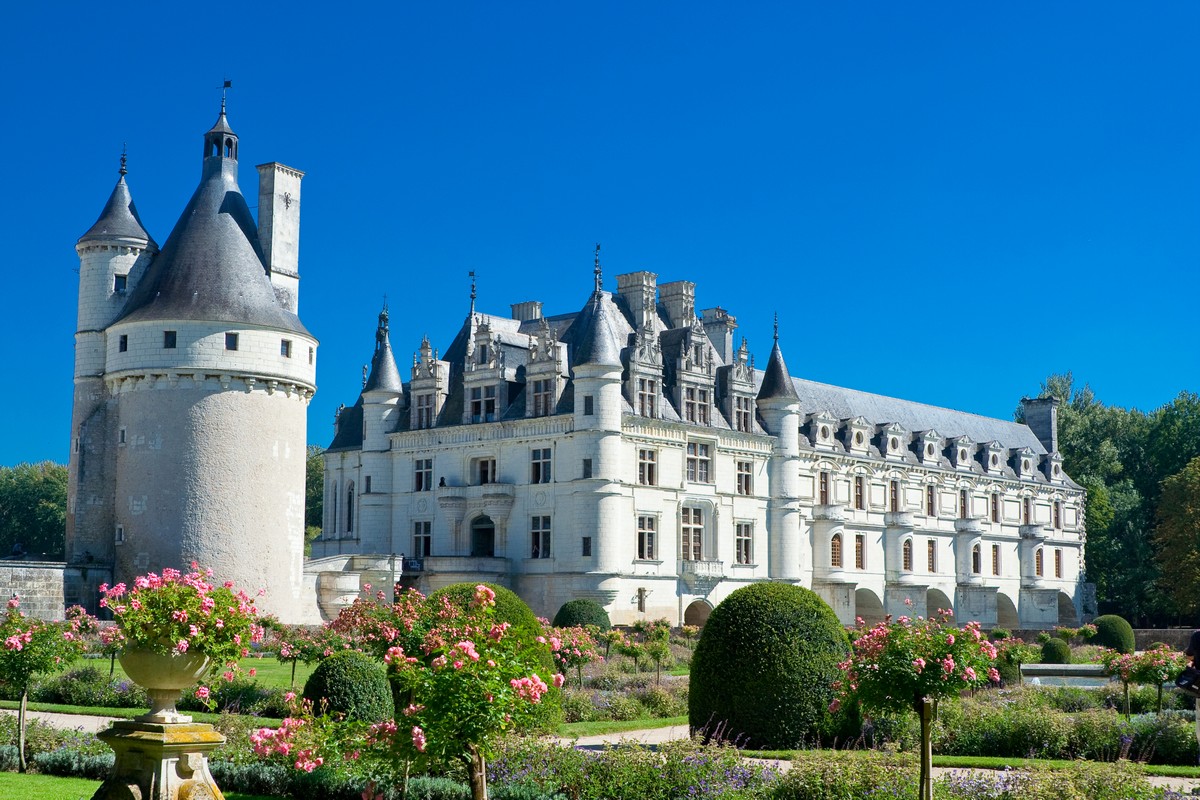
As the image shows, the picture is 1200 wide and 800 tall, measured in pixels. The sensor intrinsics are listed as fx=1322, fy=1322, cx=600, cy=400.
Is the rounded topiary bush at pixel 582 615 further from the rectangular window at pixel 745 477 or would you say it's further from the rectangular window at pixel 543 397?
the rectangular window at pixel 745 477

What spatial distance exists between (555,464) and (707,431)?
5.84 meters

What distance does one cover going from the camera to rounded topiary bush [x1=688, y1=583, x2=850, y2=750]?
54.6 ft

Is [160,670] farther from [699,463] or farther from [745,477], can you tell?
[745,477]

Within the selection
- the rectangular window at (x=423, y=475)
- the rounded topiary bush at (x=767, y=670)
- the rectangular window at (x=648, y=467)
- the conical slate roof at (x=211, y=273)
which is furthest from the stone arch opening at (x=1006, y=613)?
the rounded topiary bush at (x=767, y=670)

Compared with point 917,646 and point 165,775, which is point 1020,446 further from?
point 165,775

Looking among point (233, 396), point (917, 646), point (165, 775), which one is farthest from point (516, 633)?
point (233, 396)

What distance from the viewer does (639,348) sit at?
139ft

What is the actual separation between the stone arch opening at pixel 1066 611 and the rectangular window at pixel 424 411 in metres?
33.2

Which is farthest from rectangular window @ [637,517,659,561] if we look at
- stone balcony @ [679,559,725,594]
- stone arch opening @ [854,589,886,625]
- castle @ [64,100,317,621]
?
stone arch opening @ [854,589,886,625]

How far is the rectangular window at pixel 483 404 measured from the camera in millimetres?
43500

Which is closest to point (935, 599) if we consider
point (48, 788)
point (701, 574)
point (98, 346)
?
point (701, 574)

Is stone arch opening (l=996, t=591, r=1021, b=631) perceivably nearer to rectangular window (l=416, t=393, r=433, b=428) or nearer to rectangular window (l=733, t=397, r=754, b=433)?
rectangular window (l=733, t=397, r=754, b=433)

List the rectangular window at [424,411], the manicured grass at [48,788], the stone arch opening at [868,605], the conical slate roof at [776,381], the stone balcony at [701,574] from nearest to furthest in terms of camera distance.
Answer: the manicured grass at [48,788] → the stone balcony at [701,574] → the rectangular window at [424,411] → the conical slate roof at [776,381] → the stone arch opening at [868,605]

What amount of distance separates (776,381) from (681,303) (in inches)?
175
